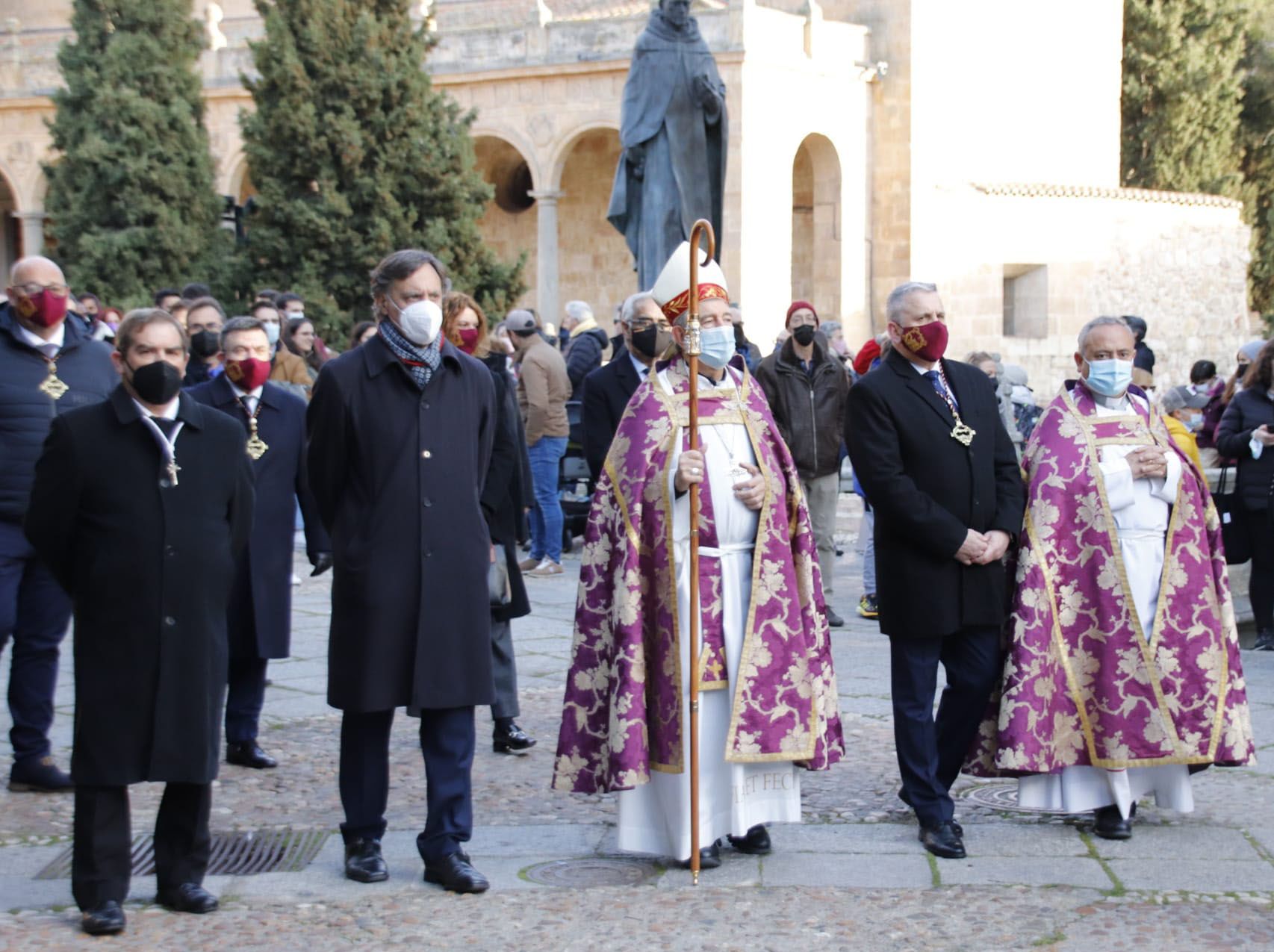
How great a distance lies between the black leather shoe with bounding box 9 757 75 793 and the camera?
6.81m

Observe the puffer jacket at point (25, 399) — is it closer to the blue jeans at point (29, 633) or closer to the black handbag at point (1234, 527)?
the blue jeans at point (29, 633)

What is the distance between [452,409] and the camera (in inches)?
221

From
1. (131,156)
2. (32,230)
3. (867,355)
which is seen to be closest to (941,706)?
(867,355)

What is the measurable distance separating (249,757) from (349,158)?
1880 centimetres

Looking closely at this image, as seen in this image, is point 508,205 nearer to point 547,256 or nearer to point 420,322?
point 547,256

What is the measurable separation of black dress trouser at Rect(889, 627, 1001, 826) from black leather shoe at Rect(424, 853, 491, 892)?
1507mm

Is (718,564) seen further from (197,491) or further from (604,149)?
(604,149)

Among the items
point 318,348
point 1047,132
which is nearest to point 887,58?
point 1047,132

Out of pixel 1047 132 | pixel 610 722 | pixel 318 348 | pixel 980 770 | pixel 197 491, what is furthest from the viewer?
pixel 1047 132

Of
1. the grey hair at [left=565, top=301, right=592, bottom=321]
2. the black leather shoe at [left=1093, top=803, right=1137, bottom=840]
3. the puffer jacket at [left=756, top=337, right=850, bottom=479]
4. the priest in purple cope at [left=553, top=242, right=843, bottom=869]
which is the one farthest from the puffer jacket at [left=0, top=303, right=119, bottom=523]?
the grey hair at [left=565, top=301, right=592, bottom=321]

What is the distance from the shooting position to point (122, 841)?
17.1 ft

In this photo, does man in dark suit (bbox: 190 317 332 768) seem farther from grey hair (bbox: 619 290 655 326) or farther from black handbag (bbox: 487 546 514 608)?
grey hair (bbox: 619 290 655 326)

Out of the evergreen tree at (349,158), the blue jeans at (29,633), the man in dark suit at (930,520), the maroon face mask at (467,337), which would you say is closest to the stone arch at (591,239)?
the evergreen tree at (349,158)

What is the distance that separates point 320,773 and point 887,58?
85.9 feet
